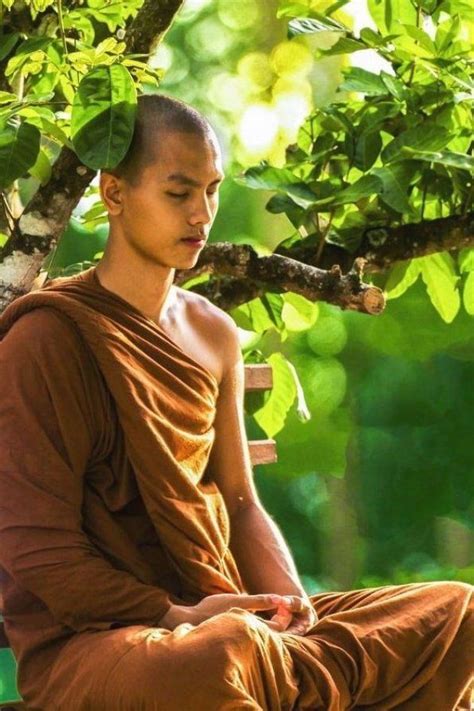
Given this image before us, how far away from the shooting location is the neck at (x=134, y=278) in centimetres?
276

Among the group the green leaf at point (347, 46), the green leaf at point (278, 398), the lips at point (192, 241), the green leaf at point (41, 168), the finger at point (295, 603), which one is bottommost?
the finger at point (295, 603)

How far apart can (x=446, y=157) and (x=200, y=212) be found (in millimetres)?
678

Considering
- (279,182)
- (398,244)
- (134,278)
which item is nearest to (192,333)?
(134,278)

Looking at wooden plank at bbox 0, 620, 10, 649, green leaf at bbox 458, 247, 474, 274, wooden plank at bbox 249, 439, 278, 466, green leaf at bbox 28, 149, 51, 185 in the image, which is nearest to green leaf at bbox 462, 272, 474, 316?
green leaf at bbox 458, 247, 474, 274

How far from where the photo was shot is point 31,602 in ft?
8.53

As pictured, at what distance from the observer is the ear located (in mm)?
2738

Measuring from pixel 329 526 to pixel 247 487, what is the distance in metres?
6.23

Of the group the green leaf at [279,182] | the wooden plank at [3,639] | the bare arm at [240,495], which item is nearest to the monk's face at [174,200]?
the bare arm at [240,495]

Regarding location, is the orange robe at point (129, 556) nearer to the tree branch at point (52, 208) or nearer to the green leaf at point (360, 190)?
the tree branch at point (52, 208)

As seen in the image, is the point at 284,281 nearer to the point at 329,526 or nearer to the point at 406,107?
the point at 406,107

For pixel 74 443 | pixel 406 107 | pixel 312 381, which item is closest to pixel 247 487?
pixel 74 443

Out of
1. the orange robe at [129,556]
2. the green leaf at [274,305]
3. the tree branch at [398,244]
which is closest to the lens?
the orange robe at [129,556]

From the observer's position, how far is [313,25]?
3.27m

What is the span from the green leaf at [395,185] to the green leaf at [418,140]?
0.11 feet
